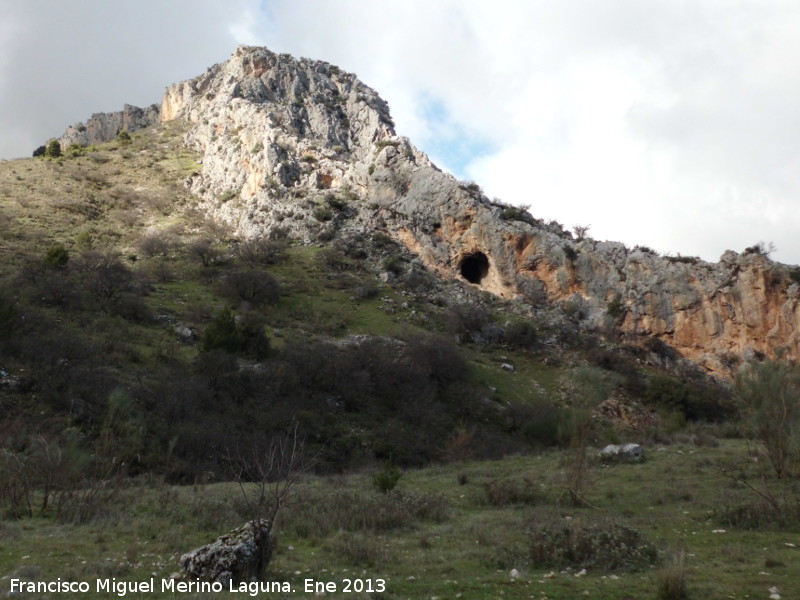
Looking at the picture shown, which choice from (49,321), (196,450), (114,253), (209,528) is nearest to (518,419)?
(196,450)

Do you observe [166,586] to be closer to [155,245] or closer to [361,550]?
[361,550]

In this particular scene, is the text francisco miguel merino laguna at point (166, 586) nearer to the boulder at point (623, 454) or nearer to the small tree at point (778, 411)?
the small tree at point (778, 411)

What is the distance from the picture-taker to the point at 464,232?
45.1m

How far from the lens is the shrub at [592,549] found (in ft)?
24.2

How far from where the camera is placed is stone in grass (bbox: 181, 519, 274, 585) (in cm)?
655

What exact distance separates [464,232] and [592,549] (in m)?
38.6

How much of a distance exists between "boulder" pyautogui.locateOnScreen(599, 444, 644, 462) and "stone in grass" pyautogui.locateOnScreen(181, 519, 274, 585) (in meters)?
13.3

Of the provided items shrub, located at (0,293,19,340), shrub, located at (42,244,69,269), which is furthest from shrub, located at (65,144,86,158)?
shrub, located at (0,293,19,340)

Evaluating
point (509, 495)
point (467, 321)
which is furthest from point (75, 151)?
point (509, 495)

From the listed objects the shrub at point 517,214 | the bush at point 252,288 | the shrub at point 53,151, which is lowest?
the bush at point 252,288

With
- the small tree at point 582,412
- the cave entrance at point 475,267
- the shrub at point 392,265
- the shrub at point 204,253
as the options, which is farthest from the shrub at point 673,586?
the cave entrance at point 475,267

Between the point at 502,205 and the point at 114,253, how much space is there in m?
31.5

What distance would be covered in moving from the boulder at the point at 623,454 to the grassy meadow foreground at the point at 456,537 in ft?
5.73

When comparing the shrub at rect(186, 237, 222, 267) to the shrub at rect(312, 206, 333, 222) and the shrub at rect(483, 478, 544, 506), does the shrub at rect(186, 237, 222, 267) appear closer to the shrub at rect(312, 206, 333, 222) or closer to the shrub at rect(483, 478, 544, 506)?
the shrub at rect(312, 206, 333, 222)
